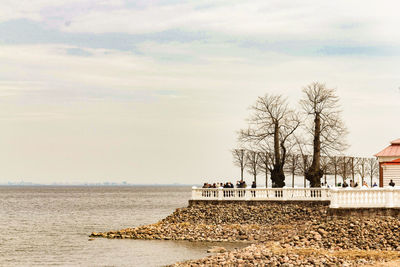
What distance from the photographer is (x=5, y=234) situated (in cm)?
5794

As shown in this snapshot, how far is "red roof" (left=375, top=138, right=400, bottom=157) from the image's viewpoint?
164 ft

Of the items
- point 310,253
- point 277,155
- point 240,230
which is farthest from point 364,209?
point 277,155

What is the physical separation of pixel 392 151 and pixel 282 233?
11883 millimetres

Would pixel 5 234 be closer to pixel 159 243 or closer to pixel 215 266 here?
pixel 159 243

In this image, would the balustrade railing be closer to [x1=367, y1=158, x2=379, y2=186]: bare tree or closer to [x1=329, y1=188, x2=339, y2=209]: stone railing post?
[x1=329, y1=188, x2=339, y2=209]: stone railing post

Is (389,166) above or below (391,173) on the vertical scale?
above

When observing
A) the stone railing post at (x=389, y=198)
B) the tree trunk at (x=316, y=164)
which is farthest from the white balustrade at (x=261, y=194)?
the stone railing post at (x=389, y=198)

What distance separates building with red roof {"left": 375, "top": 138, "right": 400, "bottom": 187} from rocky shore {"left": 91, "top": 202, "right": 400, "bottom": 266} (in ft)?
16.8

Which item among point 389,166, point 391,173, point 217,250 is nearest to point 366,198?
point 217,250

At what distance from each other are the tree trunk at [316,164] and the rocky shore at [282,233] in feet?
30.7

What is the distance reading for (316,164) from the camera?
57594mm

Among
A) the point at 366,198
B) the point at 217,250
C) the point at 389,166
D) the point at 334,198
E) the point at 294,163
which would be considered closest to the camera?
the point at 366,198

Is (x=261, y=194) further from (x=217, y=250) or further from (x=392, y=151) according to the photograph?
(x=217, y=250)

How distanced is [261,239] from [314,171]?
15142mm
